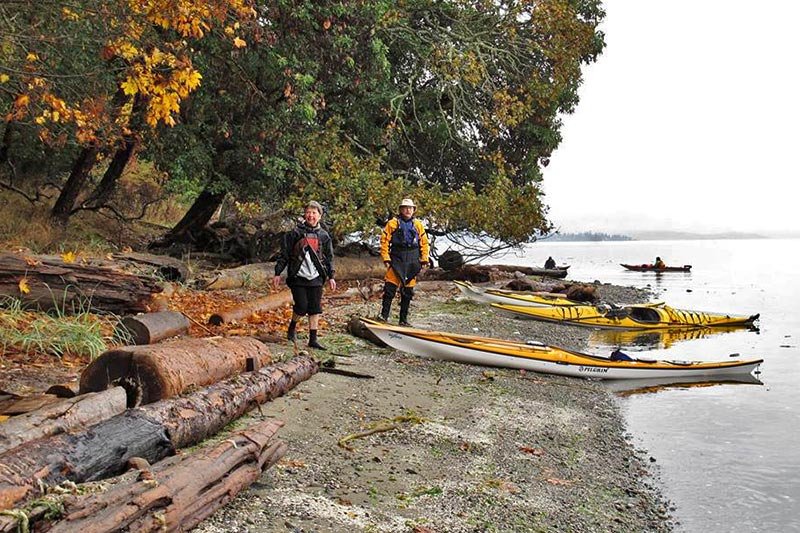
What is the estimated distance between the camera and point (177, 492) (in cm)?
347

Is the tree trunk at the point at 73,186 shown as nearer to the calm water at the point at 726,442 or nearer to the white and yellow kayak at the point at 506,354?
the white and yellow kayak at the point at 506,354

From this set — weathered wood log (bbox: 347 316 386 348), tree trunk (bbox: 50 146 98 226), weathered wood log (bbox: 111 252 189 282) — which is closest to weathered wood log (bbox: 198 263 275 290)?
weathered wood log (bbox: 111 252 189 282)

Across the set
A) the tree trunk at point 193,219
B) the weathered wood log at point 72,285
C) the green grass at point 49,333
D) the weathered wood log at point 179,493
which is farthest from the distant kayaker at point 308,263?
the tree trunk at point 193,219

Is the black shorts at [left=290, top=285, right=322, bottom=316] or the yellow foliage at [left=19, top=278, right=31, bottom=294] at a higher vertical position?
the yellow foliage at [left=19, top=278, right=31, bottom=294]

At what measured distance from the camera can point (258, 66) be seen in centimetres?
1513

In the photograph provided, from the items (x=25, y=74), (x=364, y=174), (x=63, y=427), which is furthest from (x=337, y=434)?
(x=364, y=174)

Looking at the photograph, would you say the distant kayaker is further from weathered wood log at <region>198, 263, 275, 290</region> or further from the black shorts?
weathered wood log at <region>198, 263, 275, 290</region>

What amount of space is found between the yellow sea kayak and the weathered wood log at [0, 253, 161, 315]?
439 inches

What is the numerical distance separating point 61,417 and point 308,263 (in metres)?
5.21

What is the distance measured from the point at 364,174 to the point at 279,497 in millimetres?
14616

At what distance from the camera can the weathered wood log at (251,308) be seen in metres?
10.5

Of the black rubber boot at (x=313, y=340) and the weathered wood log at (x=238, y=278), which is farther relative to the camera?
the weathered wood log at (x=238, y=278)

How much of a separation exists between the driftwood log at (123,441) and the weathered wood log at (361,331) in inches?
181

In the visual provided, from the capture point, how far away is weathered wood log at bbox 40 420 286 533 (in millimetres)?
3027
